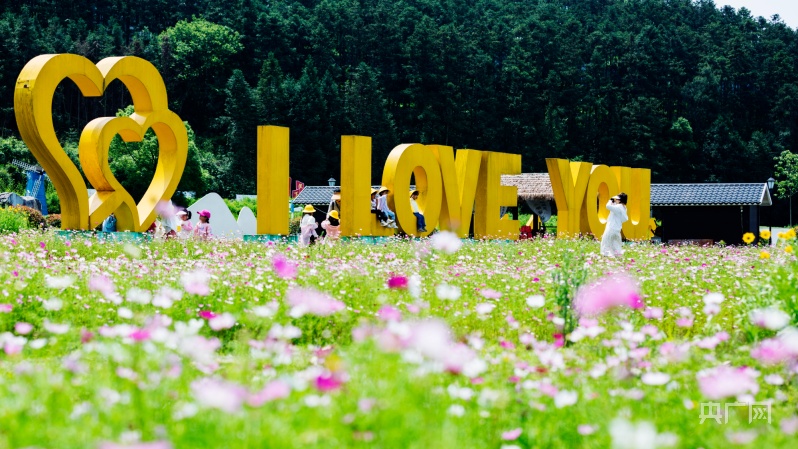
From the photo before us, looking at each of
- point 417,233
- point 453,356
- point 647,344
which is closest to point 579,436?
point 453,356

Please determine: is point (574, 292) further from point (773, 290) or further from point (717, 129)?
point (717, 129)

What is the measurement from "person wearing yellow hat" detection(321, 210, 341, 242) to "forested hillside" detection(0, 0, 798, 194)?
1407 inches

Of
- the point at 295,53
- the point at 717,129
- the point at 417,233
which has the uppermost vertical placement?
the point at 295,53

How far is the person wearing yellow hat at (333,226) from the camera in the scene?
1448 cm

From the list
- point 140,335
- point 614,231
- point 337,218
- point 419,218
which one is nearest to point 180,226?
point 337,218

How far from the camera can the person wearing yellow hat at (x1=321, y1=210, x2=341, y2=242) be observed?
47.5 feet

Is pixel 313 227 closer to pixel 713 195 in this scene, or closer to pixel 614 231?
pixel 614 231

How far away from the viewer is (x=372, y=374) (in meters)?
3.43

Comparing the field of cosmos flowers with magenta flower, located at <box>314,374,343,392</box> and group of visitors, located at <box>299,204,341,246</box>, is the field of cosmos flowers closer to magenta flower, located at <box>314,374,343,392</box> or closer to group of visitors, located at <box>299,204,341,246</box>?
magenta flower, located at <box>314,374,343,392</box>

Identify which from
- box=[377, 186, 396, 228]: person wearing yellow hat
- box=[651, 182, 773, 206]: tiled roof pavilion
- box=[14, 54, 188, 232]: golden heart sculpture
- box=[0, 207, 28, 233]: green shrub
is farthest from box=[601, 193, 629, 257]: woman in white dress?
box=[651, 182, 773, 206]: tiled roof pavilion

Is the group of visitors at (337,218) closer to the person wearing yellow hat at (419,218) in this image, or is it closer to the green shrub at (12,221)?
the person wearing yellow hat at (419,218)

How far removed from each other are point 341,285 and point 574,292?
2073 mm

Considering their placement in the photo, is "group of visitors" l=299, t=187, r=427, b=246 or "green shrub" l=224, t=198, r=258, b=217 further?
"green shrub" l=224, t=198, r=258, b=217

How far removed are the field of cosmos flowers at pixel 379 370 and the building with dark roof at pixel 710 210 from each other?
73.9ft
